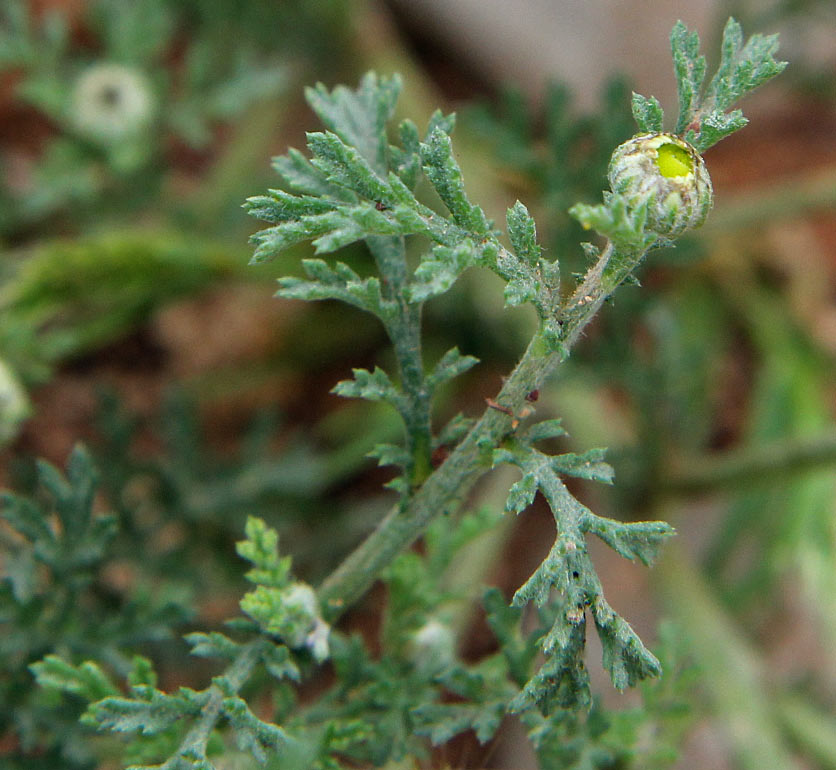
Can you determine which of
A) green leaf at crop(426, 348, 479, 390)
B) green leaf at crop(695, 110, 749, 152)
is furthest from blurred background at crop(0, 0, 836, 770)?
green leaf at crop(695, 110, 749, 152)

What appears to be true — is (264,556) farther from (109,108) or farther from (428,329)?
(428,329)

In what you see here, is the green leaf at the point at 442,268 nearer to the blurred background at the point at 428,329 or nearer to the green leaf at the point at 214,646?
the green leaf at the point at 214,646

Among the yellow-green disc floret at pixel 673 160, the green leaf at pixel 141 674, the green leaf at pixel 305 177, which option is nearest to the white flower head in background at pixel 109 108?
the green leaf at pixel 305 177

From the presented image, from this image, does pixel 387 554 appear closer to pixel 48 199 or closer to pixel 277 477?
pixel 277 477

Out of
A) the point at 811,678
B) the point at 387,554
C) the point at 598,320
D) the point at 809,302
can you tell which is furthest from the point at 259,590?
the point at 809,302

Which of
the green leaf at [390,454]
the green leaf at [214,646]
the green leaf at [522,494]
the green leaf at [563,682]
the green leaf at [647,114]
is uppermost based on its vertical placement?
the green leaf at [647,114]
